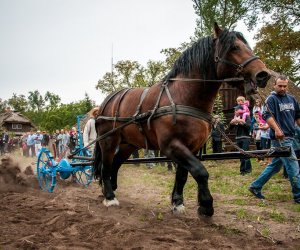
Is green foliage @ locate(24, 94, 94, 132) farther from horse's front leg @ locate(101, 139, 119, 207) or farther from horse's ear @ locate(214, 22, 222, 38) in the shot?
horse's ear @ locate(214, 22, 222, 38)

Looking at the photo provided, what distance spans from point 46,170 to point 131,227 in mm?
4271

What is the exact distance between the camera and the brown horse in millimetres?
4219

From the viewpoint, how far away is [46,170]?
790cm

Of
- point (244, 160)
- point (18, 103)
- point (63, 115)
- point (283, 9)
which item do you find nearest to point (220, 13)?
point (283, 9)

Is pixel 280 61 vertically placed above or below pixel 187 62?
above

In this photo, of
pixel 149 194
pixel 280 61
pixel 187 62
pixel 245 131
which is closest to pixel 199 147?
pixel 187 62

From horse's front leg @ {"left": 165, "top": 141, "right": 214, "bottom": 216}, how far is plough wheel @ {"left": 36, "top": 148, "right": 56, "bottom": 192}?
13.6 feet

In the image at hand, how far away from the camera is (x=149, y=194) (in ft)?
23.8

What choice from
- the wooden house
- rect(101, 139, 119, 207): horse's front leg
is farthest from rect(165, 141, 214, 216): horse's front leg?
the wooden house

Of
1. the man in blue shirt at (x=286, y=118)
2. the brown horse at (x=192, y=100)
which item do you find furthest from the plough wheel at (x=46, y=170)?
the man in blue shirt at (x=286, y=118)

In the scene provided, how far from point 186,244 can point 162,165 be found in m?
9.88

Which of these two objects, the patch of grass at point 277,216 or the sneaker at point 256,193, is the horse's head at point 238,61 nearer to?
the patch of grass at point 277,216

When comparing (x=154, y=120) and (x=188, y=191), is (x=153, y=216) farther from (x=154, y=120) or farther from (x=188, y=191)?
(x=188, y=191)

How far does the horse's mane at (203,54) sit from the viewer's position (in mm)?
4289
